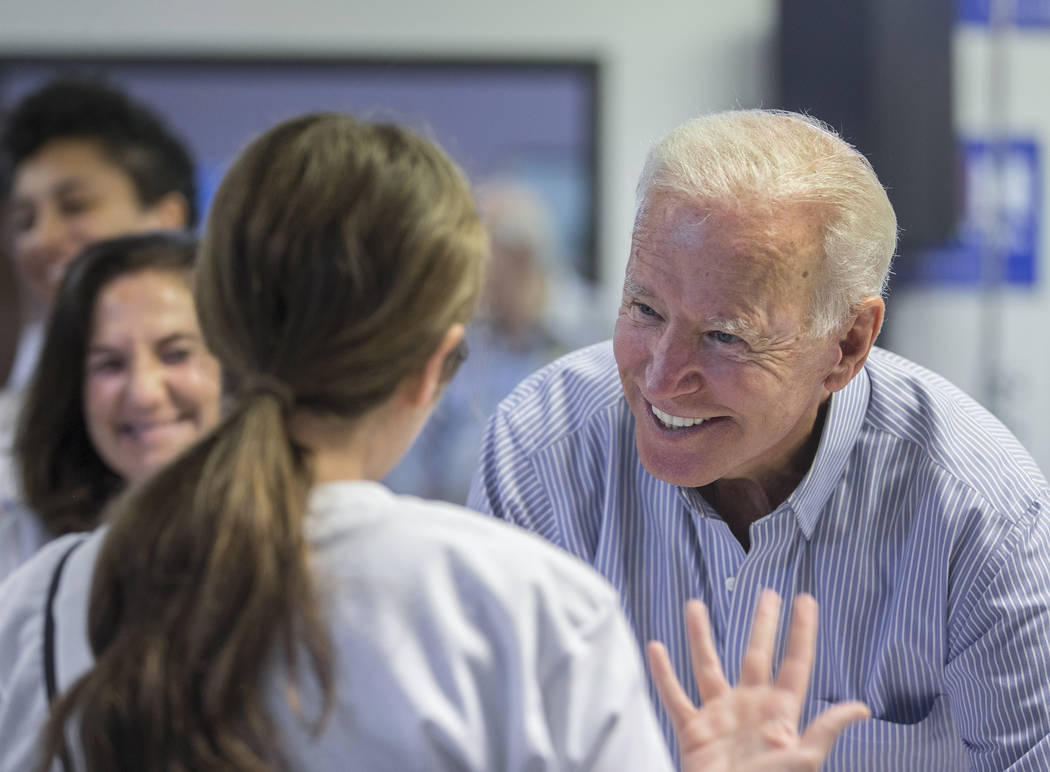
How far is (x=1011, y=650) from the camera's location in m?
1.39

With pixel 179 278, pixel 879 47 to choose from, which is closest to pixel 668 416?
pixel 179 278

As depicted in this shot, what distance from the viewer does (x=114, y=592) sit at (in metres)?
0.93

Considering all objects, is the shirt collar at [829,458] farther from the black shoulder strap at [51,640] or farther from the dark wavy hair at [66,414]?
the dark wavy hair at [66,414]

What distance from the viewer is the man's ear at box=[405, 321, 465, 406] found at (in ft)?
3.29

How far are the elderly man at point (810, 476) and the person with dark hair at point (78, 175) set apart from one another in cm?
135

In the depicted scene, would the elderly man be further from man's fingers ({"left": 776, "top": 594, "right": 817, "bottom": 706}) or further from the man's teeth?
man's fingers ({"left": 776, "top": 594, "right": 817, "bottom": 706})

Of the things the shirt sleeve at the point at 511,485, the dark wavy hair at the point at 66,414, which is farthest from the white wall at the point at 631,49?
the shirt sleeve at the point at 511,485

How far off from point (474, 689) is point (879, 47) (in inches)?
140

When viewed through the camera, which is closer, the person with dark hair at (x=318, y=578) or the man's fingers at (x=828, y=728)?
the person with dark hair at (x=318, y=578)

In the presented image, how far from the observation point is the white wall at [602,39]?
4.48 m

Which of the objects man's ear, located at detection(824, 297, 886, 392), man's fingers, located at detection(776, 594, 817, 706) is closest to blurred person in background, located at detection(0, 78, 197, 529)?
man's ear, located at detection(824, 297, 886, 392)

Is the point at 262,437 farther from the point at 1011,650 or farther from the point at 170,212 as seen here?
the point at 170,212

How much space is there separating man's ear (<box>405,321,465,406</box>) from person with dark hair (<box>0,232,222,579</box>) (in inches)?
39.7

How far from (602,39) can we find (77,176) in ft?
8.37
